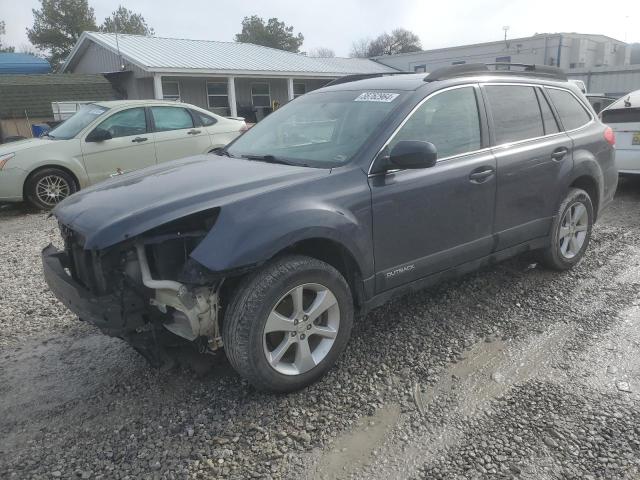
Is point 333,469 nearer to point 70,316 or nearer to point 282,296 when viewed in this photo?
point 282,296

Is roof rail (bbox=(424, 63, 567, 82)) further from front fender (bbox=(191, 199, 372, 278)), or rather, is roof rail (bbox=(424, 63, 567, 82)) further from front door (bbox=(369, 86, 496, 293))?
front fender (bbox=(191, 199, 372, 278))

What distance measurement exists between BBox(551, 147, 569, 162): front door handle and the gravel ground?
1.17 m

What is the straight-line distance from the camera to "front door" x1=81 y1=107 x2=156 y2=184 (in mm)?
8078

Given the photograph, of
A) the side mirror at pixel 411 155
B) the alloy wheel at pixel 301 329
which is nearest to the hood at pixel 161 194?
the side mirror at pixel 411 155

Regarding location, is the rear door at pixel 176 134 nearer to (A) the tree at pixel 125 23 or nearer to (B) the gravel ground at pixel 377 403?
(B) the gravel ground at pixel 377 403

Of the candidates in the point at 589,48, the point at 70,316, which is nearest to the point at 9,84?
the point at 70,316

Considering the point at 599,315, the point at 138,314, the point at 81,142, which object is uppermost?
the point at 81,142

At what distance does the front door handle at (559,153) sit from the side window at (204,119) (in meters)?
6.52

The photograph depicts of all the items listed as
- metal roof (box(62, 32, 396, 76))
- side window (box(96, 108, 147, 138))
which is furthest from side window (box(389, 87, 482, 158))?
metal roof (box(62, 32, 396, 76))

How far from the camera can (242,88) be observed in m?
24.9

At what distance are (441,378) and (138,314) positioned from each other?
1.80m

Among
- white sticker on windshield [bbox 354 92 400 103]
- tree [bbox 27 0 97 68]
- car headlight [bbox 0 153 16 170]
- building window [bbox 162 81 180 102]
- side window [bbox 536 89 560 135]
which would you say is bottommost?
car headlight [bbox 0 153 16 170]

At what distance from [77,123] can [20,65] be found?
17.3m

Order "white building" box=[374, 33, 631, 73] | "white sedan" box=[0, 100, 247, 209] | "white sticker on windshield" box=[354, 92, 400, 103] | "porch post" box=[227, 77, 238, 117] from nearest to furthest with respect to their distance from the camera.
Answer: "white sticker on windshield" box=[354, 92, 400, 103], "white sedan" box=[0, 100, 247, 209], "porch post" box=[227, 77, 238, 117], "white building" box=[374, 33, 631, 73]
